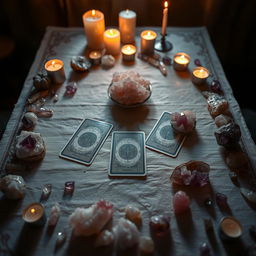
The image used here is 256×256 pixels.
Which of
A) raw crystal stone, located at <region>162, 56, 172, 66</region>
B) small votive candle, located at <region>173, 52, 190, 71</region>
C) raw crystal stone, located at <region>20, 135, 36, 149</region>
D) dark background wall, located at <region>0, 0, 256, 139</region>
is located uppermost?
small votive candle, located at <region>173, 52, 190, 71</region>

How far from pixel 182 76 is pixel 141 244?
863mm

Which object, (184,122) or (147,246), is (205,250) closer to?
(147,246)

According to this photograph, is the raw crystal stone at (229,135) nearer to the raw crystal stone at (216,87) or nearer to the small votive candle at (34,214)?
the raw crystal stone at (216,87)

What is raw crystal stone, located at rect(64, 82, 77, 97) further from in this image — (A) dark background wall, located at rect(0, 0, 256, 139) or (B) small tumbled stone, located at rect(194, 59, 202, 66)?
(A) dark background wall, located at rect(0, 0, 256, 139)

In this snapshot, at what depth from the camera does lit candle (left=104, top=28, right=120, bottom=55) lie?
1369 mm

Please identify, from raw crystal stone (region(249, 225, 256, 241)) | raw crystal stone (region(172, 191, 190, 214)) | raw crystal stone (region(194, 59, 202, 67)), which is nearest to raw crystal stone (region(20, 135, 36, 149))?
raw crystal stone (region(172, 191, 190, 214))

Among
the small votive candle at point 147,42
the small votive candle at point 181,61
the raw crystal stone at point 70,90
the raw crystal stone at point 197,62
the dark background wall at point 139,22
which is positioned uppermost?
the small votive candle at point 147,42

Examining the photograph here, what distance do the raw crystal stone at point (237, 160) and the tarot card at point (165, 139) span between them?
7.4 inches

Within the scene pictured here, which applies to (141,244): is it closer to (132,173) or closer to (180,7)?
(132,173)

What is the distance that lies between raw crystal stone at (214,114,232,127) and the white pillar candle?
733 millimetres

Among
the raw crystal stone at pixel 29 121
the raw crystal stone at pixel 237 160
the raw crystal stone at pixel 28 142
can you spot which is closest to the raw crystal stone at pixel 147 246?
the raw crystal stone at pixel 237 160

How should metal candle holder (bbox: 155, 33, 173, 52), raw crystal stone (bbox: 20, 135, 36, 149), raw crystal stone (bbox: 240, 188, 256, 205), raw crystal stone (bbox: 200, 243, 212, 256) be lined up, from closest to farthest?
raw crystal stone (bbox: 200, 243, 212, 256)
raw crystal stone (bbox: 240, 188, 256, 205)
raw crystal stone (bbox: 20, 135, 36, 149)
metal candle holder (bbox: 155, 33, 173, 52)

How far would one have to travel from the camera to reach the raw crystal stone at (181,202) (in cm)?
81

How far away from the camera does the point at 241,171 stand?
91 centimetres
